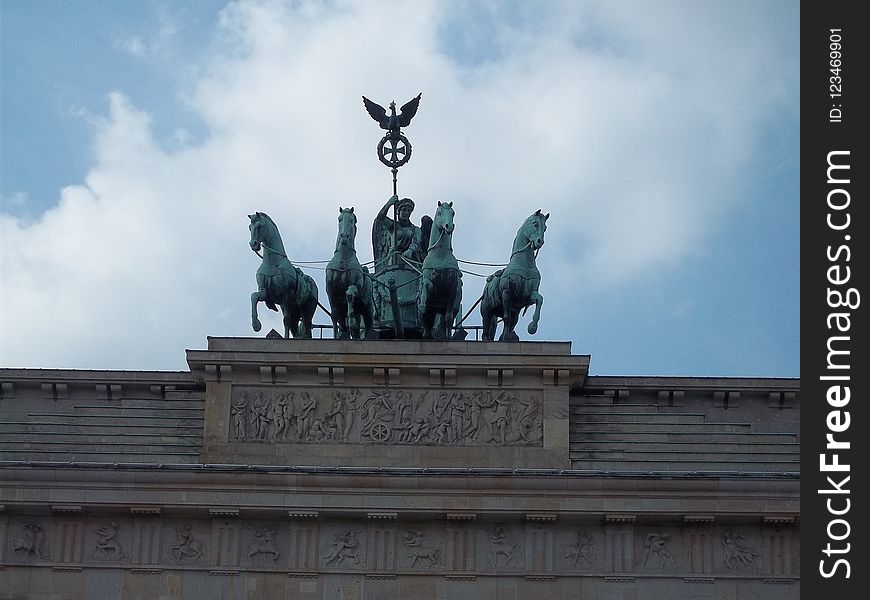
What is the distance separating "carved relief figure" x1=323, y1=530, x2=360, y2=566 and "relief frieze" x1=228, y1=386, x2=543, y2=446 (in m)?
1.72

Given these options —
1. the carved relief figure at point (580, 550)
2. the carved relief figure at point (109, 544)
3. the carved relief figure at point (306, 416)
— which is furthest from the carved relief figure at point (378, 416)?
the carved relief figure at point (109, 544)

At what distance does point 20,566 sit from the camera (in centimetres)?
2705

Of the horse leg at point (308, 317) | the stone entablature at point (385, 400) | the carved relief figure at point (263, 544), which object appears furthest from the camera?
the horse leg at point (308, 317)

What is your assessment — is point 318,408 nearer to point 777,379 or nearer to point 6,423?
point 6,423

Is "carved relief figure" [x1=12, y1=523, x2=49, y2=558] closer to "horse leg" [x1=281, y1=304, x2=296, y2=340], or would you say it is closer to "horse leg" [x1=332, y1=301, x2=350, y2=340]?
"horse leg" [x1=281, y1=304, x2=296, y2=340]

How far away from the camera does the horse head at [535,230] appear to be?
2911cm

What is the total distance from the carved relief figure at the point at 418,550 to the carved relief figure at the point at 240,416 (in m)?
3.19

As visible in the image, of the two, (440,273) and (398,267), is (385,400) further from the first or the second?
(398,267)

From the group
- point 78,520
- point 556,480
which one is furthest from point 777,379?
point 78,520

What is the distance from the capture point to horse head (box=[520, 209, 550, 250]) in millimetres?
29109

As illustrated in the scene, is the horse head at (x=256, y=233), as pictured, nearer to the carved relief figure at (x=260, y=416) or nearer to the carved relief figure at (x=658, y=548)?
the carved relief figure at (x=260, y=416)

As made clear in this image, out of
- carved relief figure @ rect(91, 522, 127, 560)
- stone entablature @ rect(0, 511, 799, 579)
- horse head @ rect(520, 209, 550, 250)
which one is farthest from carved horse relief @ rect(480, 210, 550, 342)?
carved relief figure @ rect(91, 522, 127, 560)

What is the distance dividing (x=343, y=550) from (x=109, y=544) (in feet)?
11.9
